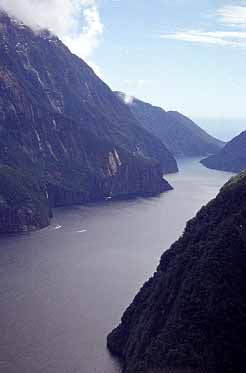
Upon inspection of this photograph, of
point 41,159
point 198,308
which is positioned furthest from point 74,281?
point 41,159

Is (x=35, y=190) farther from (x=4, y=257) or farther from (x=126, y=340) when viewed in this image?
(x=126, y=340)

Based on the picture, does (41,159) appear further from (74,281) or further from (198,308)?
(198,308)

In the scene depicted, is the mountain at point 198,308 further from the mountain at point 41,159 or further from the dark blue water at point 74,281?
the mountain at point 41,159

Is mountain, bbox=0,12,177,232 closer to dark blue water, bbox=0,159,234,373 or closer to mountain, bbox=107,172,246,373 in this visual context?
dark blue water, bbox=0,159,234,373

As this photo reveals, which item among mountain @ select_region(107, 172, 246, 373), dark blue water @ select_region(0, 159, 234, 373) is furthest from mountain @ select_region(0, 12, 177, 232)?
mountain @ select_region(107, 172, 246, 373)

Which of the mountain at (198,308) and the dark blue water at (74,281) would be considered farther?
the dark blue water at (74,281)

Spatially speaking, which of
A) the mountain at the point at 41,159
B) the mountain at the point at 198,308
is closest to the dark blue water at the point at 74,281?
the mountain at the point at 198,308
